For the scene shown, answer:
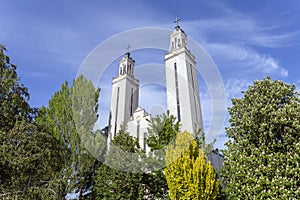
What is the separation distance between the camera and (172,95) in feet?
66.5

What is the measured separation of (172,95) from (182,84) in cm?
136

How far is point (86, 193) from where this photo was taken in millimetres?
14164

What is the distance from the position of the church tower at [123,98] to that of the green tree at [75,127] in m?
7.91

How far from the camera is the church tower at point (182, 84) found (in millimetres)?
18250

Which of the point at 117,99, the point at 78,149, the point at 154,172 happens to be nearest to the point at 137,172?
the point at 154,172

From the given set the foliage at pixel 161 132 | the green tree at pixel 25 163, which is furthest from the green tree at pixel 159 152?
the green tree at pixel 25 163

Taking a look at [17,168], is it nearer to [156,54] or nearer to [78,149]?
[78,149]

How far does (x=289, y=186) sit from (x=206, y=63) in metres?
6.29

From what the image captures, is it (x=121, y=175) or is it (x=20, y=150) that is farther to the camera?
(x=121, y=175)

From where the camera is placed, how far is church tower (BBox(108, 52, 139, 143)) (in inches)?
956

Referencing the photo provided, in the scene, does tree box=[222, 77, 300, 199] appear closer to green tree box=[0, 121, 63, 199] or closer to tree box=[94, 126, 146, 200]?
tree box=[94, 126, 146, 200]

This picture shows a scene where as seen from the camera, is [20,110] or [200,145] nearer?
[20,110]

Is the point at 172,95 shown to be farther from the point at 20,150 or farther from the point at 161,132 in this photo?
the point at 20,150

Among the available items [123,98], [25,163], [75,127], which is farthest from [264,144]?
[123,98]
